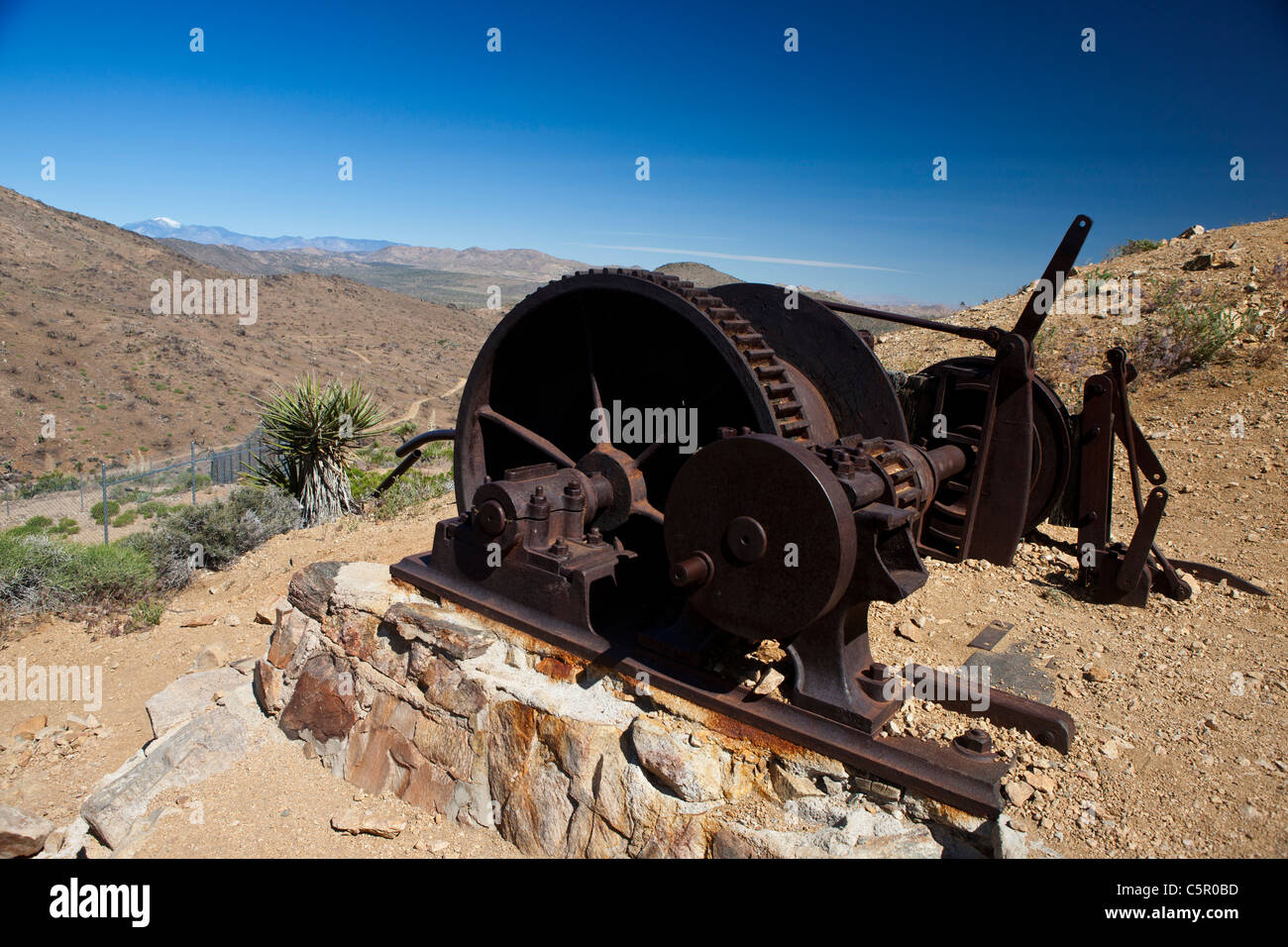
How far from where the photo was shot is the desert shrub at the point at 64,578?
21.8 ft

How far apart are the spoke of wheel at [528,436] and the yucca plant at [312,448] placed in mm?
5524

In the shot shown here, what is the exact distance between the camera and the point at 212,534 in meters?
8.04

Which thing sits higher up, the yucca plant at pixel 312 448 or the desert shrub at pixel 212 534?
the yucca plant at pixel 312 448

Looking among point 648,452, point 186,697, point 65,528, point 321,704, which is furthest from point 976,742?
point 65,528

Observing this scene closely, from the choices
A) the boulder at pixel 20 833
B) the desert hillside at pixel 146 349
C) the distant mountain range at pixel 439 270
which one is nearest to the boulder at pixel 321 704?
the boulder at pixel 20 833

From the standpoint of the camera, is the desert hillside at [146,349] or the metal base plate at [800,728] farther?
the desert hillside at [146,349]

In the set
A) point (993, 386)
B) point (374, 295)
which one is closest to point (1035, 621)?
point (993, 386)

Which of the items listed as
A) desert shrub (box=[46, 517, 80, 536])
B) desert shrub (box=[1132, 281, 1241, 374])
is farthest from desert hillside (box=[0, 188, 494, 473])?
desert shrub (box=[1132, 281, 1241, 374])

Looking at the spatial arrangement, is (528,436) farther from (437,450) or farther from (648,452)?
(437,450)

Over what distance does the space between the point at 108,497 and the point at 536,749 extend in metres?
19.6

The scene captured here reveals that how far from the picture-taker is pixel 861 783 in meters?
2.67

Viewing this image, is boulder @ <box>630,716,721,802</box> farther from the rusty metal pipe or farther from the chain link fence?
the chain link fence

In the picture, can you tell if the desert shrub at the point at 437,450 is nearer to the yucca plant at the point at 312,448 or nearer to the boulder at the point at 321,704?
the yucca plant at the point at 312,448

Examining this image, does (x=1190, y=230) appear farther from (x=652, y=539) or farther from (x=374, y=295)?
(x=374, y=295)
